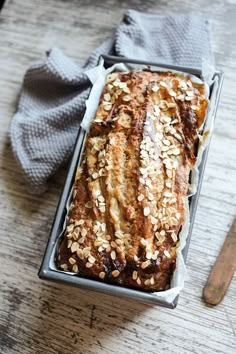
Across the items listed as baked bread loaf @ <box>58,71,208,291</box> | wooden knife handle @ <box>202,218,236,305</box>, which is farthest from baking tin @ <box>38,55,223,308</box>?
wooden knife handle @ <box>202,218,236,305</box>

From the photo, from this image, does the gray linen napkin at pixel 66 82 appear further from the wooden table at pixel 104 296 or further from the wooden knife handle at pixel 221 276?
the wooden knife handle at pixel 221 276

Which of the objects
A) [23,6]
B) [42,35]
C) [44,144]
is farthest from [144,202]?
[23,6]

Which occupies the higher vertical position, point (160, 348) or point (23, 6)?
point (23, 6)

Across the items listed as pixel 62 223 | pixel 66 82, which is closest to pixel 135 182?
pixel 62 223

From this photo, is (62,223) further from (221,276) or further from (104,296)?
(221,276)

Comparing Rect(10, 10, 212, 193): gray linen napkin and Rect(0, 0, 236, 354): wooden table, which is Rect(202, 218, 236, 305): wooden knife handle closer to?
Rect(0, 0, 236, 354): wooden table

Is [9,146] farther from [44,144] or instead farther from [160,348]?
[160,348]
